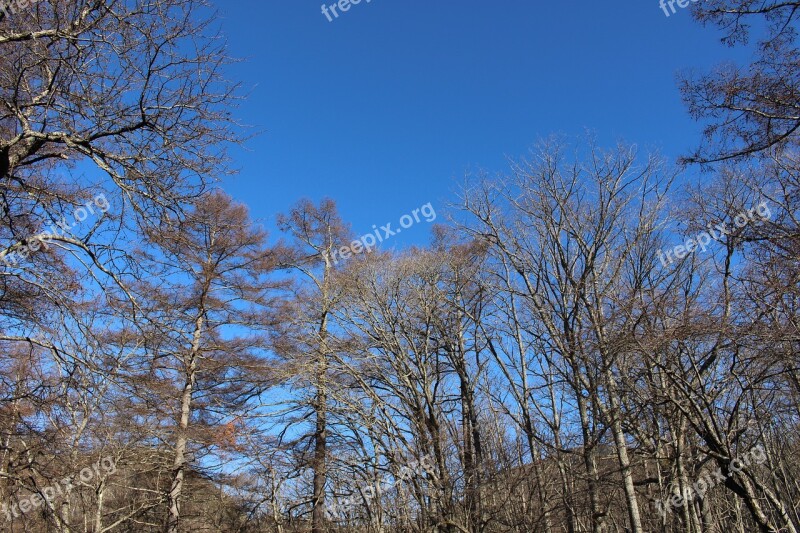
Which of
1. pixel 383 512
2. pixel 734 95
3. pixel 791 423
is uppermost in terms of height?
pixel 734 95

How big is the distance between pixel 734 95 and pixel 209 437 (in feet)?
46.5

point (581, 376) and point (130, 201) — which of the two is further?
point (581, 376)

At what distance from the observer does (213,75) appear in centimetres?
495

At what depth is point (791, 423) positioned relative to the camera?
70.4 ft

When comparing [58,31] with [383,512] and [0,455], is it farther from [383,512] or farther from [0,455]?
[383,512]

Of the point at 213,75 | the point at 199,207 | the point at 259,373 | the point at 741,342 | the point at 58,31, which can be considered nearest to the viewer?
the point at 58,31

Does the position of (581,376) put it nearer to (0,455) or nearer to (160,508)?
(0,455)

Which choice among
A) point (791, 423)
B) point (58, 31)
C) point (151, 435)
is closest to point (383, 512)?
point (151, 435)

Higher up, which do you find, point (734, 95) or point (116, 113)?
point (734, 95)

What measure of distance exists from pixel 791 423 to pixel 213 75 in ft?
87.7

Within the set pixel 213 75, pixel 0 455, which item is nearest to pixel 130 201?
A: pixel 213 75

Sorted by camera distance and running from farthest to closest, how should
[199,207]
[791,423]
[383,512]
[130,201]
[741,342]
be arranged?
[791,423], [383,512], [741,342], [199,207], [130,201]

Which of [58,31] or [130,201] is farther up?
[58,31]

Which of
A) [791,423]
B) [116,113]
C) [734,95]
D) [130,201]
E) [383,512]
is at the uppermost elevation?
[734,95]
